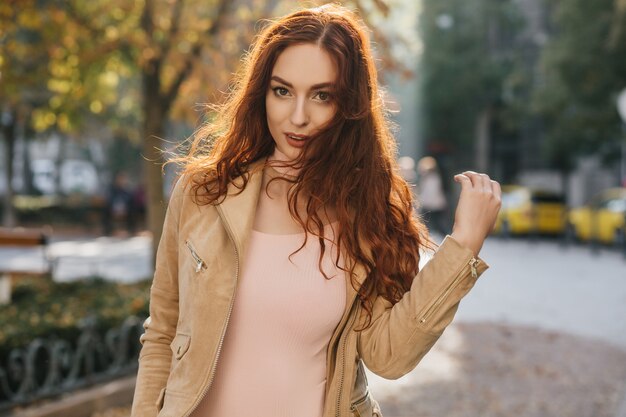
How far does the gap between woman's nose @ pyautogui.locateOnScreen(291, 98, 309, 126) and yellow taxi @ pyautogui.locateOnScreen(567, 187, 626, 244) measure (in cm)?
1982

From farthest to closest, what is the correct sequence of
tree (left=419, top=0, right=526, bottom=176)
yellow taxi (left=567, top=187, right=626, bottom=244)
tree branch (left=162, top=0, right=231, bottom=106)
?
tree (left=419, top=0, right=526, bottom=176) < yellow taxi (left=567, top=187, right=626, bottom=244) < tree branch (left=162, top=0, right=231, bottom=106)

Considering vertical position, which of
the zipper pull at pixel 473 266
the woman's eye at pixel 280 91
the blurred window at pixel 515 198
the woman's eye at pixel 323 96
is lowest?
the blurred window at pixel 515 198

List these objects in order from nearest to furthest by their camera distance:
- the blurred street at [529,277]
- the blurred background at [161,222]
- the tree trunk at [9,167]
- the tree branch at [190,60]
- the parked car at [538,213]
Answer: the blurred background at [161,222] < the tree branch at [190,60] < the blurred street at [529,277] < the tree trunk at [9,167] < the parked car at [538,213]

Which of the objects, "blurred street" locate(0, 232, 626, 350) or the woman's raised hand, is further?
"blurred street" locate(0, 232, 626, 350)

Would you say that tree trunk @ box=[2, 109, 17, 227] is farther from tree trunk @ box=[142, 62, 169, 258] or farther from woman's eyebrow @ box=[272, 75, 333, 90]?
woman's eyebrow @ box=[272, 75, 333, 90]

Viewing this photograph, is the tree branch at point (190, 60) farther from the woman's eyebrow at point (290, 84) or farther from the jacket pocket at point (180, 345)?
the jacket pocket at point (180, 345)

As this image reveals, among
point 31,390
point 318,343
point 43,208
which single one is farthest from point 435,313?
point 43,208

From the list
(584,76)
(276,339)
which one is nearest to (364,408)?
(276,339)

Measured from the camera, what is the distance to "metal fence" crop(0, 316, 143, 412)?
5.85 m

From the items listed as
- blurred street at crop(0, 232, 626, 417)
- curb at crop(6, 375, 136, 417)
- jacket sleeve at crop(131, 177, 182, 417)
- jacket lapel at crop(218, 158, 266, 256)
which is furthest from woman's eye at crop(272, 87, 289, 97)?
blurred street at crop(0, 232, 626, 417)

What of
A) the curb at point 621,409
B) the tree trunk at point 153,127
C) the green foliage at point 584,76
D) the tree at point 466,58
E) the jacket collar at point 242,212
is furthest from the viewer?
the tree at point 466,58

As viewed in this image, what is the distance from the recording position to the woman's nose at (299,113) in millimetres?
2195

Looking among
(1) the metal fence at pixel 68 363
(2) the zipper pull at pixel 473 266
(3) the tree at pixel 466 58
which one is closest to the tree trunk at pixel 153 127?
(1) the metal fence at pixel 68 363

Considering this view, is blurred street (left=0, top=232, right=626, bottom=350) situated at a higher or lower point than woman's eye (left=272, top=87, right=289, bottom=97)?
lower
